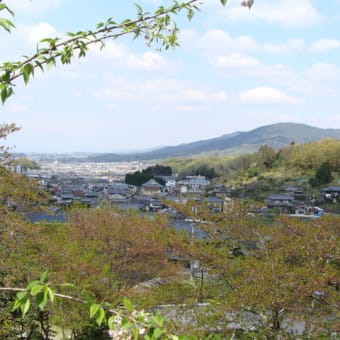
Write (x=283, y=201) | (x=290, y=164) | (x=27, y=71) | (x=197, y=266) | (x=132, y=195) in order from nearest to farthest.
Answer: (x=27, y=71) → (x=197, y=266) → (x=283, y=201) → (x=132, y=195) → (x=290, y=164)

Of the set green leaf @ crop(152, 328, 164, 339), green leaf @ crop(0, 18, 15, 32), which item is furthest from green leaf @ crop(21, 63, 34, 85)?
green leaf @ crop(152, 328, 164, 339)

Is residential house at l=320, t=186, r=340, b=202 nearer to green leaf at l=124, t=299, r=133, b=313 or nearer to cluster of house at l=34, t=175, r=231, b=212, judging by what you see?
cluster of house at l=34, t=175, r=231, b=212

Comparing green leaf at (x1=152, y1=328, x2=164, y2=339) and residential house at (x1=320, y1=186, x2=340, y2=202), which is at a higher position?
green leaf at (x1=152, y1=328, x2=164, y2=339)

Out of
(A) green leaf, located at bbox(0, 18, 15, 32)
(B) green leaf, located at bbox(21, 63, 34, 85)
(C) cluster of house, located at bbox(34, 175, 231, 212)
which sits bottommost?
(C) cluster of house, located at bbox(34, 175, 231, 212)

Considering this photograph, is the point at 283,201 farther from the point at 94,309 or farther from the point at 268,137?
the point at 268,137

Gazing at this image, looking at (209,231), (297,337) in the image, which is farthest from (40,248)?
(297,337)

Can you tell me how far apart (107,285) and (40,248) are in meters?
2.08

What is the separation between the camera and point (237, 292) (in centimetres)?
571

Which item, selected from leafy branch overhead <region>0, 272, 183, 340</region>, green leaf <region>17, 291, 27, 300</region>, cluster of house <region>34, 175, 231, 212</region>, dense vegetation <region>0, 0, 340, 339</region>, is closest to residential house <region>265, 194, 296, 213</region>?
cluster of house <region>34, 175, 231, 212</region>

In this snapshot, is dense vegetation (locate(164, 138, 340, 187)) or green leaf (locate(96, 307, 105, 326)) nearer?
green leaf (locate(96, 307, 105, 326))

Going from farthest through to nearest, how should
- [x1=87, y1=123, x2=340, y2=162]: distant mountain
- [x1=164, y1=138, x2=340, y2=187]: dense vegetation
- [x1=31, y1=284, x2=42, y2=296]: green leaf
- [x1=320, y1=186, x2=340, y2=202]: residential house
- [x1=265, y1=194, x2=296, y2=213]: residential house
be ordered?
[x1=87, y1=123, x2=340, y2=162]: distant mountain, [x1=164, y1=138, x2=340, y2=187]: dense vegetation, [x1=320, y1=186, x2=340, y2=202]: residential house, [x1=265, y1=194, x2=296, y2=213]: residential house, [x1=31, y1=284, x2=42, y2=296]: green leaf

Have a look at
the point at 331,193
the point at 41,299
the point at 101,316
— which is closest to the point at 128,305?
the point at 101,316

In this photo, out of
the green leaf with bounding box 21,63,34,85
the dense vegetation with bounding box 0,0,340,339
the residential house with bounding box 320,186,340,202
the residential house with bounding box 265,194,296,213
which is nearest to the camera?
the green leaf with bounding box 21,63,34,85

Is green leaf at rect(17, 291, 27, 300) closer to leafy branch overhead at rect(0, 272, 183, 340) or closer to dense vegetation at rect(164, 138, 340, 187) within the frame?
leafy branch overhead at rect(0, 272, 183, 340)
